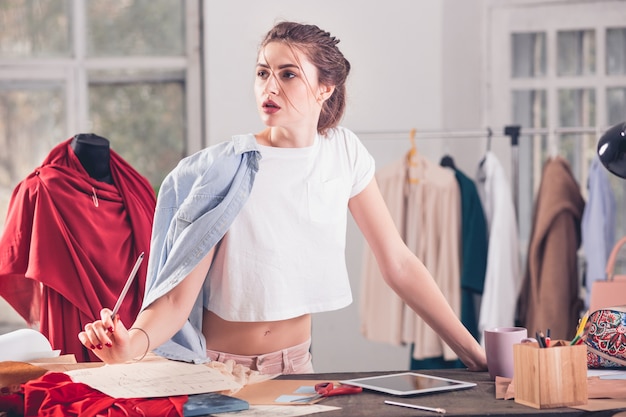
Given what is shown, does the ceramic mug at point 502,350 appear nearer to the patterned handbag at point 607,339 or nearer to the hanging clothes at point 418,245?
the patterned handbag at point 607,339

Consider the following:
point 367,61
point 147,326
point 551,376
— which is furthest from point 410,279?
point 367,61

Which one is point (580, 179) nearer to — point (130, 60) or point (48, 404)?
point (130, 60)

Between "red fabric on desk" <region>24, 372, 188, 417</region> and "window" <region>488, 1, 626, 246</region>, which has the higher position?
"window" <region>488, 1, 626, 246</region>

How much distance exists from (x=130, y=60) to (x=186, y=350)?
9.22 ft

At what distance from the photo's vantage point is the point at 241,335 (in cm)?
212

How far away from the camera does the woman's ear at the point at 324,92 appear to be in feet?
7.11

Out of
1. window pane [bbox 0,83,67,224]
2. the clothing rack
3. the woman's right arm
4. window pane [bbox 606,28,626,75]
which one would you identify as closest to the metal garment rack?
the clothing rack

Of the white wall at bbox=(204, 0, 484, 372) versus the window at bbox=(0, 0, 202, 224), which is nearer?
the white wall at bbox=(204, 0, 484, 372)

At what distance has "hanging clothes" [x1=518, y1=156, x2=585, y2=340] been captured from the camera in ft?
12.0

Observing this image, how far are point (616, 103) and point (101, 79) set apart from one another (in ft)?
8.61

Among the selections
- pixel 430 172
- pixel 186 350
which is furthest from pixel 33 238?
pixel 430 172

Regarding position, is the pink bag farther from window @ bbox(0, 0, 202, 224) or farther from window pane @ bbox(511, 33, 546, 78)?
window @ bbox(0, 0, 202, 224)

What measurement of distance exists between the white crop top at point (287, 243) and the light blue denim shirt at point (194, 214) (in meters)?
0.07

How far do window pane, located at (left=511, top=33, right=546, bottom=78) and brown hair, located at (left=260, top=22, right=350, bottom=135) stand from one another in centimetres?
233
